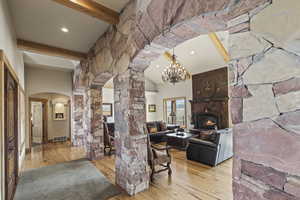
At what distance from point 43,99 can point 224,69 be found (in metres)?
8.97

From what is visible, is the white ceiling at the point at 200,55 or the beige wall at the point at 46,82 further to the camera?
the white ceiling at the point at 200,55

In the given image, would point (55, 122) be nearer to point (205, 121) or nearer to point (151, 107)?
point (151, 107)

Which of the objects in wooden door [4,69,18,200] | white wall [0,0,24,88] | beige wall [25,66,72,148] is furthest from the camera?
beige wall [25,66,72,148]

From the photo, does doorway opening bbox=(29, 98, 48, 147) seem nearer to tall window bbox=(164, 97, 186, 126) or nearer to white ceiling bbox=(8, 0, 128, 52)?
white ceiling bbox=(8, 0, 128, 52)

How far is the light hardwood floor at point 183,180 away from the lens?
7.91 ft

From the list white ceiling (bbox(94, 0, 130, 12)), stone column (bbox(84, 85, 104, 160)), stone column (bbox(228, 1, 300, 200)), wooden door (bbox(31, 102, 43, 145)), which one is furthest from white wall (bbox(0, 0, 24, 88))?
wooden door (bbox(31, 102, 43, 145))

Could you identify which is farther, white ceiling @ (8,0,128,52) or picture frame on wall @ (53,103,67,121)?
picture frame on wall @ (53,103,67,121)

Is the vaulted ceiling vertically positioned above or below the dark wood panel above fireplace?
above

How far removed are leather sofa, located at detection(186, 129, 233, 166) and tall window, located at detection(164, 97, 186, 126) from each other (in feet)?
15.9

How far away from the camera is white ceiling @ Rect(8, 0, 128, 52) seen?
255 cm

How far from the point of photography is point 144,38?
7.09ft

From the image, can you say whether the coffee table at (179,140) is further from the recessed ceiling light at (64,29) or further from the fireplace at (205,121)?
the recessed ceiling light at (64,29)

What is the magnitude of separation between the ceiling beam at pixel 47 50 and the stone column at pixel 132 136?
8.62 ft

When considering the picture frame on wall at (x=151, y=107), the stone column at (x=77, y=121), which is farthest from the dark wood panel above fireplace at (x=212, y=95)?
the stone column at (x=77, y=121)
